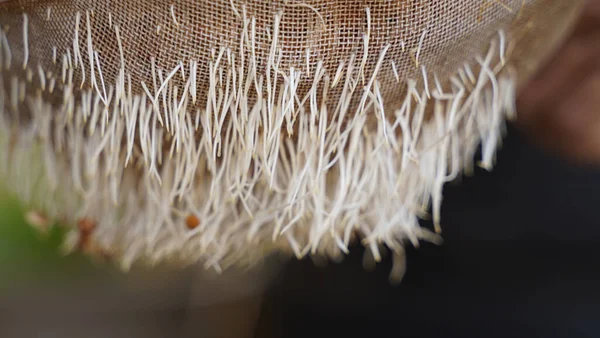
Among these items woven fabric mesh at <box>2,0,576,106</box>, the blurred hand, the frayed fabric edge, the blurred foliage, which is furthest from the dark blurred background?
the blurred foliage

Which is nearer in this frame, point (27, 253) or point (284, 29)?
point (284, 29)

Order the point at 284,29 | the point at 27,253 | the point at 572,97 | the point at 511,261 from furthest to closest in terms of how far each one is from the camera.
→ the point at 27,253, the point at 511,261, the point at 572,97, the point at 284,29

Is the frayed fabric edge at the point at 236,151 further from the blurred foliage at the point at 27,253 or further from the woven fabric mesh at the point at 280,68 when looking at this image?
the blurred foliage at the point at 27,253

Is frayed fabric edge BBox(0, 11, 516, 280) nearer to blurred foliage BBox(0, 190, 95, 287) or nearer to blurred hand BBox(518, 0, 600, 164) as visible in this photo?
blurred hand BBox(518, 0, 600, 164)

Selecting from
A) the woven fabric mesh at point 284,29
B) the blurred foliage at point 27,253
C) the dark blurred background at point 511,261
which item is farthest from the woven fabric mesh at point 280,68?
the blurred foliage at point 27,253

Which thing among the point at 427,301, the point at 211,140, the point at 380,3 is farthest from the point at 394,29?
the point at 427,301

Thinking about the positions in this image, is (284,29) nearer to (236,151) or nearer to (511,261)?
(236,151)

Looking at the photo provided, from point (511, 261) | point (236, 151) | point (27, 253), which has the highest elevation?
point (236, 151)

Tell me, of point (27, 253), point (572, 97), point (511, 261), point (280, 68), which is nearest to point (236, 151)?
point (280, 68)
